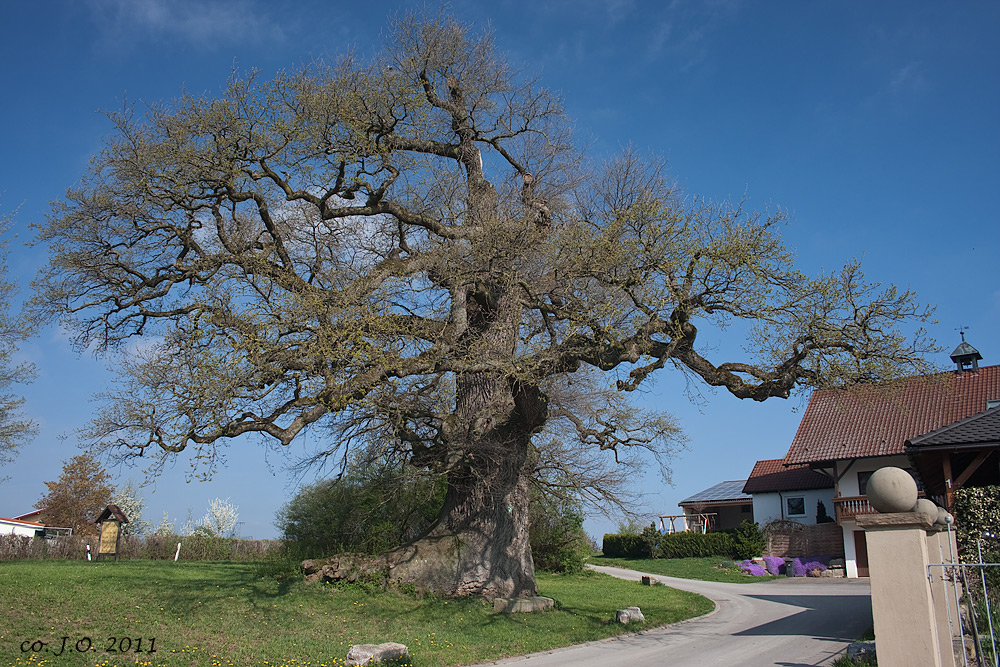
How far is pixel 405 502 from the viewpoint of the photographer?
61.3 ft

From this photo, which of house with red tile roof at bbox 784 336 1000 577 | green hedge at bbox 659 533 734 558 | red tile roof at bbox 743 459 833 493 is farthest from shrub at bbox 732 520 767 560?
house with red tile roof at bbox 784 336 1000 577

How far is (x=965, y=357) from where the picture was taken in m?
30.3

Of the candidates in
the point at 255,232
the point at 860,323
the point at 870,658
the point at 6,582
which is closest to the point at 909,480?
the point at 870,658

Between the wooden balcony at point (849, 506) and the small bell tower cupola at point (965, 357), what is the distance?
8256 millimetres

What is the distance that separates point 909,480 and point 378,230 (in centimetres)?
1257

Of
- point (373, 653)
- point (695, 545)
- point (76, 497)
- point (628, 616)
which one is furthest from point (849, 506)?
point (76, 497)

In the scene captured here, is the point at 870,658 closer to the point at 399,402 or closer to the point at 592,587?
the point at 399,402

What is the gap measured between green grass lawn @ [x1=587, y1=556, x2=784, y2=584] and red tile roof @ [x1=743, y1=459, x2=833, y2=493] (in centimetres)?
441

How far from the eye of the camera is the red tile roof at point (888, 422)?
27.2 m

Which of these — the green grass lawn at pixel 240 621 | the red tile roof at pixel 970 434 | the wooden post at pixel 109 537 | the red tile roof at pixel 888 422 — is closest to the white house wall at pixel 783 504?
the red tile roof at pixel 888 422

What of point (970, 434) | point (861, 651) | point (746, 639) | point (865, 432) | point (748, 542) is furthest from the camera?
point (748, 542)

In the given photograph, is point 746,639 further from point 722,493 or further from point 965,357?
point 722,493

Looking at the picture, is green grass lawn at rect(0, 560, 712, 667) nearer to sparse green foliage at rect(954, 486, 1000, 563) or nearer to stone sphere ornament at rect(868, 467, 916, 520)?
sparse green foliage at rect(954, 486, 1000, 563)

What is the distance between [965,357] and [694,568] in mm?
15171
